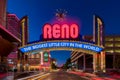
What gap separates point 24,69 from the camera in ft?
213

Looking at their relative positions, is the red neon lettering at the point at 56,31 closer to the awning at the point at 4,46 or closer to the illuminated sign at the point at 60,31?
the illuminated sign at the point at 60,31

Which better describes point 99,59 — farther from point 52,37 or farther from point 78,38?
point 52,37

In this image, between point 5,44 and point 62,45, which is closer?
point 5,44

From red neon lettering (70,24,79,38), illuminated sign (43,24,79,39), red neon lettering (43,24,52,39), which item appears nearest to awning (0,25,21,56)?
red neon lettering (43,24,52,39)

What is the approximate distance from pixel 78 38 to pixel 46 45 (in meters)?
6.13

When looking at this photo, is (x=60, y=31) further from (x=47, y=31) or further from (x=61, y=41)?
(x=47, y=31)

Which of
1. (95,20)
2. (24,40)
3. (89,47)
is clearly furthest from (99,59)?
(24,40)

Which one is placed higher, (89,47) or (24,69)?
(89,47)

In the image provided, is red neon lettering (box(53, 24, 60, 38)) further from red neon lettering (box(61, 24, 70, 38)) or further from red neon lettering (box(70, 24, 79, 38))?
red neon lettering (box(70, 24, 79, 38))

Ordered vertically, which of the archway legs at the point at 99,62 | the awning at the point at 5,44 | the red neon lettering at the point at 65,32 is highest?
the red neon lettering at the point at 65,32

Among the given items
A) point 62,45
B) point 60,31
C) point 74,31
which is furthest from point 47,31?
point 74,31

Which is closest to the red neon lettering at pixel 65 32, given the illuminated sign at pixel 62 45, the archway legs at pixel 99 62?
the illuminated sign at pixel 62 45

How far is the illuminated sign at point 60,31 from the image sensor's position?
64.1 m

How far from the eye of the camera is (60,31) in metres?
64.4
